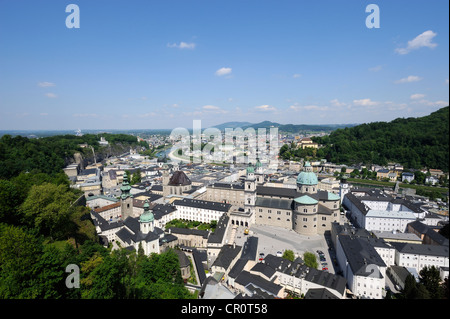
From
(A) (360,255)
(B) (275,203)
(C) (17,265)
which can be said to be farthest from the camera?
(B) (275,203)

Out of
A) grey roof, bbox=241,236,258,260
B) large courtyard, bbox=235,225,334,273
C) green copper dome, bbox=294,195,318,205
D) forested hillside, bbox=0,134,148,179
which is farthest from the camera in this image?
forested hillside, bbox=0,134,148,179

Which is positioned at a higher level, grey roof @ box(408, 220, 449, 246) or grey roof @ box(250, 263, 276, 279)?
grey roof @ box(408, 220, 449, 246)

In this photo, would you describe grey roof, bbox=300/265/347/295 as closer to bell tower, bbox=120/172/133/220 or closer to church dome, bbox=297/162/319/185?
church dome, bbox=297/162/319/185

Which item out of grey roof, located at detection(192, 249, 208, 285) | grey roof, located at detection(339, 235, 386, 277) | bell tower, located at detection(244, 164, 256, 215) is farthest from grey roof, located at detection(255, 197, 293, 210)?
grey roof, located at detection(192, 249, 208, 285)

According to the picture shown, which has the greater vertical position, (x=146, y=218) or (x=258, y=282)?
(x=146, y=218)

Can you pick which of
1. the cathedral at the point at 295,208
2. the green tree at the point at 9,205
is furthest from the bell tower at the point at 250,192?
the green tree at the point at 9,205

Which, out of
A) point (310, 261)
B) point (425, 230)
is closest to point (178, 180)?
point (310, 261)

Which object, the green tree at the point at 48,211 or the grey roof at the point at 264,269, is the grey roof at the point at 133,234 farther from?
the grey roof at the point at 264,269

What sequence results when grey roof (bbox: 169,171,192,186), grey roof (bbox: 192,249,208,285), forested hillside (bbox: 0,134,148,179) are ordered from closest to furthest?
grey roof (bbox: 192,249,208,285) → forested hillside (bbox: 0,134,148,179) → grey roof (bbox: 169,171,192,186)

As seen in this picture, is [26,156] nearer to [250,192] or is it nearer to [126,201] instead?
[126,201]

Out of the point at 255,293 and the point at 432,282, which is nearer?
the point at 432,282

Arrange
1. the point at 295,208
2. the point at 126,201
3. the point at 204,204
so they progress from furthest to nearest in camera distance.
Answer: the point at 204,204, the point at 126,201, the point at 295,208

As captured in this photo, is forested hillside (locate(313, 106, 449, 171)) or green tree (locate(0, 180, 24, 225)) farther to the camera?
forested hillside (locate(313, 106, 449, 171))
